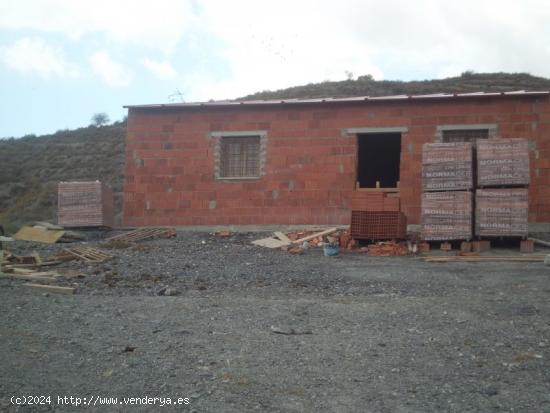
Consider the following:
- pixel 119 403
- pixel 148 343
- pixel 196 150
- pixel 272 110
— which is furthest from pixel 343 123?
pixel 119 403

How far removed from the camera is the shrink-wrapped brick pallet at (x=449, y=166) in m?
10.8

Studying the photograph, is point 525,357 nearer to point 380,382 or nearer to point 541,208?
point 380,382

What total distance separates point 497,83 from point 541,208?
1809cm

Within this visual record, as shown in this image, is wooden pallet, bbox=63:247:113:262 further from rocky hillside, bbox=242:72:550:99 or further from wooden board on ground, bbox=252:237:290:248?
rocky hillside, bbox=242:72:550:99

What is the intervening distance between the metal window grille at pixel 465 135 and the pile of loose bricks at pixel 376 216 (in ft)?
8.91

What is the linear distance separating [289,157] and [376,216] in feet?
10.4

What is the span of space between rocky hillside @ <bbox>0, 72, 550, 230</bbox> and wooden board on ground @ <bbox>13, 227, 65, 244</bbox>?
8128 mm

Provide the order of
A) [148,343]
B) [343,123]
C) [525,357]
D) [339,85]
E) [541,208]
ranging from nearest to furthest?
[525,357], [148,343], [541,208], [343,123], [339,85]

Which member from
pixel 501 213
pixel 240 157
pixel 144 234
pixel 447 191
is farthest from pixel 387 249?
pixel 144 234

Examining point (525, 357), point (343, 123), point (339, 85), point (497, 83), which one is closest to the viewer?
point (525, 357)

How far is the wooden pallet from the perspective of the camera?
10.5 metres

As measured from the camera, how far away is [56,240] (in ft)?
43.6

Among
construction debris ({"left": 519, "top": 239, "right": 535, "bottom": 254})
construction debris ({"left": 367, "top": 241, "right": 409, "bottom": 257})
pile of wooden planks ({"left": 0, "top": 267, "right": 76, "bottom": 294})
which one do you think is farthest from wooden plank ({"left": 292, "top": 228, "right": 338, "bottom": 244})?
pile of wooden planks ({"left": 0, "top": 267, "right": 76, "bottom": 294})

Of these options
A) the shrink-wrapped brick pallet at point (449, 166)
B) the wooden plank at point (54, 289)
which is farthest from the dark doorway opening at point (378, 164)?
the wooden plank at point (54, 289)
